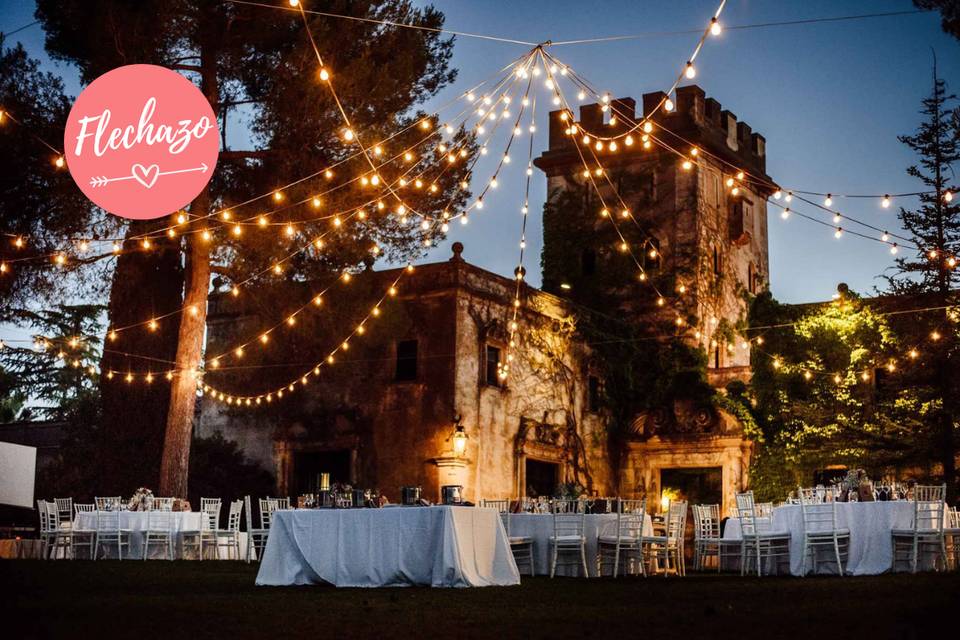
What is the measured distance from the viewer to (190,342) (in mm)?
16266

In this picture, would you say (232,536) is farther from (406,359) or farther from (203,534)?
(406,359)

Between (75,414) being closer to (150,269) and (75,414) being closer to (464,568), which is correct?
(150,269)

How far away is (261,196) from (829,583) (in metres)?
8.98

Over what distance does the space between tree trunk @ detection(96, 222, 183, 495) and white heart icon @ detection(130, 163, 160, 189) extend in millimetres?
8789

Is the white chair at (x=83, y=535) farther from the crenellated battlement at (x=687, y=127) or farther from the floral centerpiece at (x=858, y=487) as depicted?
the crenellated battlement at (x=687, y=127)

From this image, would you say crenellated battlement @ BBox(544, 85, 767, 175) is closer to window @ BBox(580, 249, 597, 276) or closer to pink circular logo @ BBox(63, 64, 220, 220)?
window @ BBox(580, 249, 597, 276)

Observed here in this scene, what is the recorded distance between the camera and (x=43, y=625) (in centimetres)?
571

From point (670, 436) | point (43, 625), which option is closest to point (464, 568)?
point (43, 625)

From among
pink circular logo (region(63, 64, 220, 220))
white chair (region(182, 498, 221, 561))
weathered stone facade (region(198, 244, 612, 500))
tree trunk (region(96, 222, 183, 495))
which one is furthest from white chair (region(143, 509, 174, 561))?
pink circular logo (region(63, 64, 220, 220))

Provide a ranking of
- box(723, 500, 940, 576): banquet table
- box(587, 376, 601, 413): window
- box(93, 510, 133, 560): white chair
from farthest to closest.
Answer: box(587, 376, 601, 413): window, box(93, 510, 133, 560): white chair, box(723, 500, 940, 576): banquet table

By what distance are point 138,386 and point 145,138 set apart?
10404 mm

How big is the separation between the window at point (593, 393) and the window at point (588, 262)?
250 centimetres

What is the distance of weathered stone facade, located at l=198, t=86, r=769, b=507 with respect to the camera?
→ 19.3m

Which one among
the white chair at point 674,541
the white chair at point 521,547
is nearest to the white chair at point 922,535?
the white chair at point 674,541
